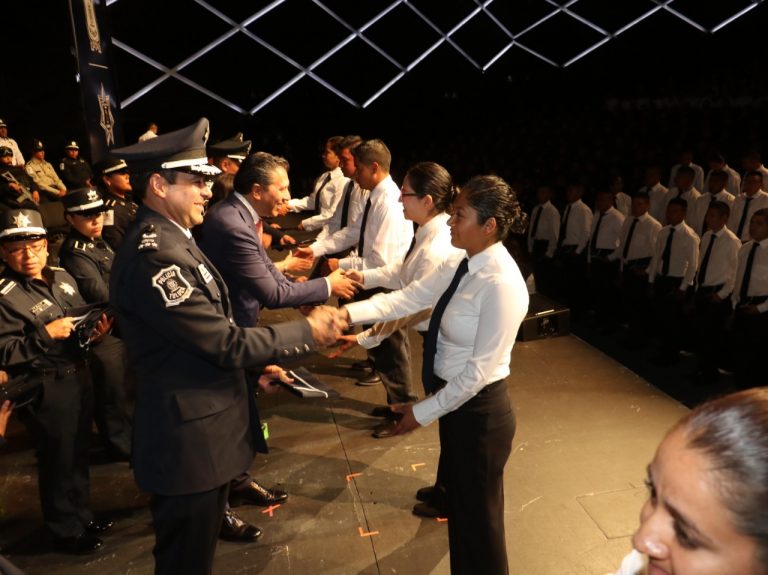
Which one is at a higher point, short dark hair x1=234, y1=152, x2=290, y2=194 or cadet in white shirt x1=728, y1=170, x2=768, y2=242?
short dark hair x1=234, y1=152, x2=290, y2=194

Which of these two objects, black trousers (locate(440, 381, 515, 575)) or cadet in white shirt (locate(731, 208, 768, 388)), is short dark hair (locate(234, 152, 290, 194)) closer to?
black trousers (locate(440, 381, 515, 575))

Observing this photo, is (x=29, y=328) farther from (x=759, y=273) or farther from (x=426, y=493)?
(x=759, y=273)

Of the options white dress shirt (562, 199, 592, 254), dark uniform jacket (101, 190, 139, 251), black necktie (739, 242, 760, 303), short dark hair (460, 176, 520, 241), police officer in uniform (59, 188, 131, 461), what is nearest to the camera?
short dark hair (460, 176, 520, 241)

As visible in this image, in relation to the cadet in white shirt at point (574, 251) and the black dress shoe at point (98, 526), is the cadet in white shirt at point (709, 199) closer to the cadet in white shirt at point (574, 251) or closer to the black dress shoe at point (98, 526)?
the cadet in white shirt at point (574, 251)

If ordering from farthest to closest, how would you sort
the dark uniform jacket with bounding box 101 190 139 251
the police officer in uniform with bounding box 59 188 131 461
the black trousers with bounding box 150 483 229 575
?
the dark uniform jacket with bounding box 101 190 139 251
the police officer in uniform with bounding box 59 188 131 461
the black trousers with bounding box 150 483 229 575

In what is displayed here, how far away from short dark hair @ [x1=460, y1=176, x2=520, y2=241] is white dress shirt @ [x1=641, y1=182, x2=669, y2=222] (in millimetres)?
5619

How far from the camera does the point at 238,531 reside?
A: 106 inches

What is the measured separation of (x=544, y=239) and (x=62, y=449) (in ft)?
17.6

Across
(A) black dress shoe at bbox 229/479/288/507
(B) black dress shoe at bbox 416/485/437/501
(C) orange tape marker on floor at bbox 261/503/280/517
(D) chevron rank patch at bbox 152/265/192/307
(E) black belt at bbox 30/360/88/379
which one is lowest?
(C) orange tape marker on floor at bbox 261/503/280/517

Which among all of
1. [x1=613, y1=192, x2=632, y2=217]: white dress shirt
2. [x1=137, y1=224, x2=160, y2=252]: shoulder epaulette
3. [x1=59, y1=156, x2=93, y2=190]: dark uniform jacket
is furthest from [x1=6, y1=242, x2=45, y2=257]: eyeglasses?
[x1=59, y1=156, x2=93, y2=190]: dark uniform jacket

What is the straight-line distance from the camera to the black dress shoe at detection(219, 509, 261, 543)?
269cm

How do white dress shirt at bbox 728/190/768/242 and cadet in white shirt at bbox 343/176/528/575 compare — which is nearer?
cadet in white shirt at bbox 343/176/528/575

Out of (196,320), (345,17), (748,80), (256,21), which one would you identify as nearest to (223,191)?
(196,320)

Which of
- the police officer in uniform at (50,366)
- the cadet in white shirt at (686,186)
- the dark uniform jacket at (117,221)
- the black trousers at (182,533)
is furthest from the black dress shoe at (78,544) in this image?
the cadet in white shirt at (686,186)
